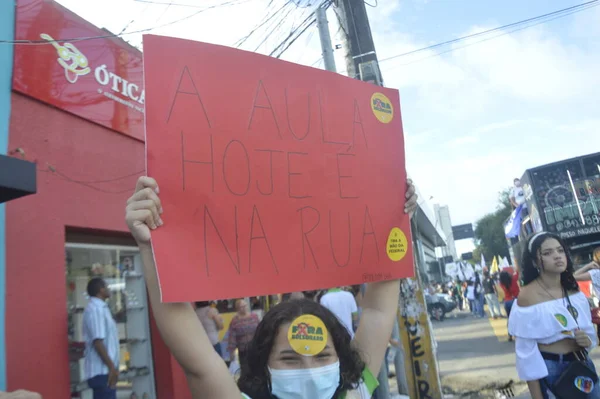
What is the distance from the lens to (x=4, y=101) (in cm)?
485

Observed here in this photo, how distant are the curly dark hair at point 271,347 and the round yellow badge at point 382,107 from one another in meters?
1.01

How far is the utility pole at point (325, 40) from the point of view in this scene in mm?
8500

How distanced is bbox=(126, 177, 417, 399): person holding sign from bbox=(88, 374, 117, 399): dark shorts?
12.7 ft

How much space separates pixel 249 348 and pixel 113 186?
4.69 metres

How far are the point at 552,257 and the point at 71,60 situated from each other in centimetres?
528

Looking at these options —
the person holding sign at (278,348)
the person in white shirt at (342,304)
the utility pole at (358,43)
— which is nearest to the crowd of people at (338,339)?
the person holding sign at (278,348)

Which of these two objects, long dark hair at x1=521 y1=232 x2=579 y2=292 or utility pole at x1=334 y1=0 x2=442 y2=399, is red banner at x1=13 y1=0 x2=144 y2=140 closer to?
utility pole at x1=334 y1=0 x2=442 y2=399

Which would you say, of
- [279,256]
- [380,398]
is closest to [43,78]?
[279,256]

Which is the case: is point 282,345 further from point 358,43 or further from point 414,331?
point 358,43

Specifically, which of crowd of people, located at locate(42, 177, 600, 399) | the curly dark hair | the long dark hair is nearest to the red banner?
crowd of people, located at locate(42, 177, 600, 399)

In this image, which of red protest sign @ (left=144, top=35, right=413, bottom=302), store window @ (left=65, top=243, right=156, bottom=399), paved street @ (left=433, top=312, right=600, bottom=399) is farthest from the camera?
paved street @ (left=433, top=312, right=600, bottom=399)

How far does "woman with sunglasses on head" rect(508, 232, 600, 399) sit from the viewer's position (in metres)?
3.02

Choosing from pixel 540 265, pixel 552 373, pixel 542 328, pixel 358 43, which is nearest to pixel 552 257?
pixel 540 265

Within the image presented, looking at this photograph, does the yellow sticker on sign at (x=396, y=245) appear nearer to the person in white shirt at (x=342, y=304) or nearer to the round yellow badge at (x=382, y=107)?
the round yellow badge at (x=382, y=107)
